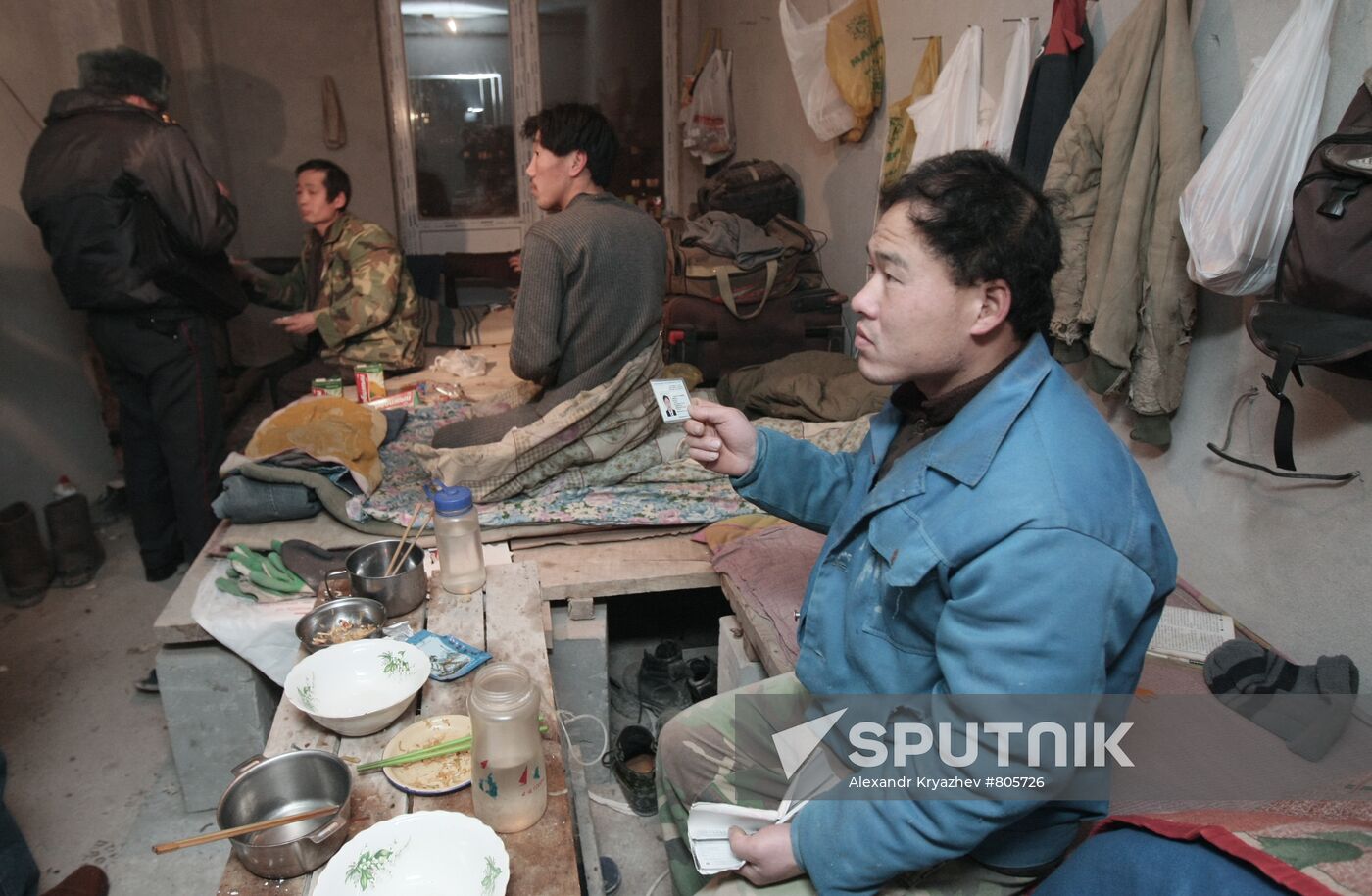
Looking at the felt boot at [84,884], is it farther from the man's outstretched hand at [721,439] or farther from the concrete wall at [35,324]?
the concrete wall at [35,324]

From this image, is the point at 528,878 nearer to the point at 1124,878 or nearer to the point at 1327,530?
the point at 1124,878

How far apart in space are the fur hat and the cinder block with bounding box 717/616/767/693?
281cm

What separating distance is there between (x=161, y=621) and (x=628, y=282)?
5.40 feet

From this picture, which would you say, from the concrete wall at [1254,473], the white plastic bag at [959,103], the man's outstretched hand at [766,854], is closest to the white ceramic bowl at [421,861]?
the man's outstretched hand at [766,854]

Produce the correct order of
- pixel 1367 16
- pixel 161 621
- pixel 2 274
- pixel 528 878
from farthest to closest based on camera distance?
1. pixel 2 274
2. pixel 161 621
3. pixel 1367 16
4. pixel 528 878

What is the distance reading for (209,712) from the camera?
2.21 meters

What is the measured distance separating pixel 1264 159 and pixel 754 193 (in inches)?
124

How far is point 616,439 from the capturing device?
2961mm

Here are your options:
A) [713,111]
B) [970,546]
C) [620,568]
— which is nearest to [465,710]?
[970,546]

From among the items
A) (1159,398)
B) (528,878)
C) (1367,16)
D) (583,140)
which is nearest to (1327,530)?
(1159,398)

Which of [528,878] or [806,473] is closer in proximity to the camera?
[528,878]

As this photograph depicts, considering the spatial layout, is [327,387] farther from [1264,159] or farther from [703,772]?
[1264,159]

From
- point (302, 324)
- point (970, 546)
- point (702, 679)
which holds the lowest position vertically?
point (702, 679)

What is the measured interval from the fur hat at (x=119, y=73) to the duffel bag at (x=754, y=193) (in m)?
2.65
